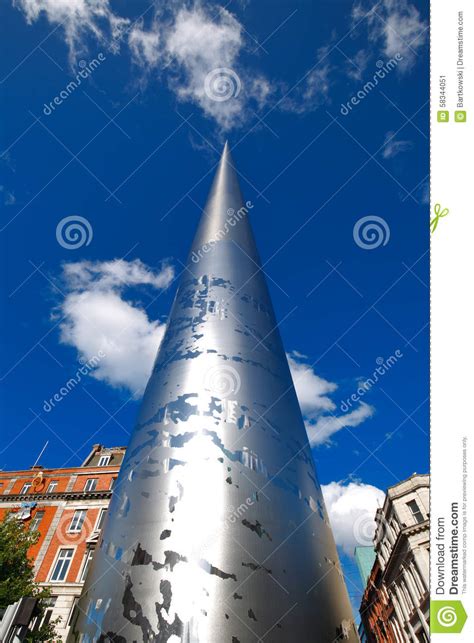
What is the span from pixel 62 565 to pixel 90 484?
4.50 m

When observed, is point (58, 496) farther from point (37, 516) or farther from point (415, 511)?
point (415, 511)

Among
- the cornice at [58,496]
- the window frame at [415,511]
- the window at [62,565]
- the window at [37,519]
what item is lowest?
the window at [62,565]

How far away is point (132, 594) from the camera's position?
1.37 m

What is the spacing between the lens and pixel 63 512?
21.9 meters

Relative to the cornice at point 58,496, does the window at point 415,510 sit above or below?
above

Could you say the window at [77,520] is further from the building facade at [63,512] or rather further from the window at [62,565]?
the window at [62,565]

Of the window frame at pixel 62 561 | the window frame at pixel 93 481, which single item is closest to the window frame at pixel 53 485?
the window frame at pixel 93 481

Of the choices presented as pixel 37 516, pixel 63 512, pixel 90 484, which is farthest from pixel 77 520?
pixel 37 516

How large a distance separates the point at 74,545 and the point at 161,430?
2361 centimetres

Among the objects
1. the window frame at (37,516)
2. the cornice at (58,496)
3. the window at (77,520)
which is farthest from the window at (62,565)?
the cornice at (58,496)

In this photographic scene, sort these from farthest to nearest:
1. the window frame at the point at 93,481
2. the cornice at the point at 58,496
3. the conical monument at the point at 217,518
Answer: the window frame at the point at 93,481 < the cornice at the point at 58,496 < the conical monument at the point at 217,518

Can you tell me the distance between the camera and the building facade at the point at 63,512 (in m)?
18.5

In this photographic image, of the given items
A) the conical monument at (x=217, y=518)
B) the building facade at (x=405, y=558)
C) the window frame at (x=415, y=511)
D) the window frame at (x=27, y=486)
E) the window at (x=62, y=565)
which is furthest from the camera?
the window frame at (x=27, y=486)

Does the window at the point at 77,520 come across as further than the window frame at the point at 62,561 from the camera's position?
Yes
